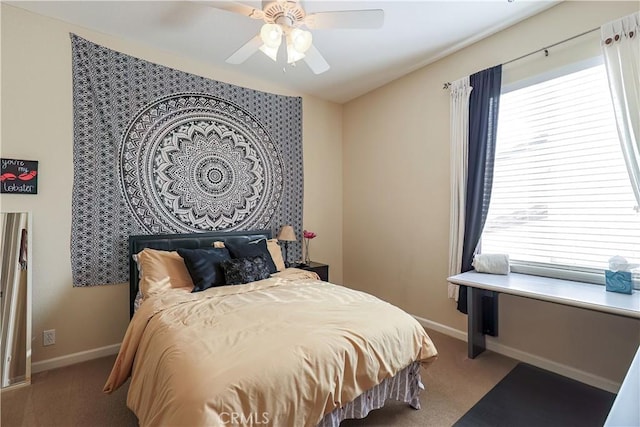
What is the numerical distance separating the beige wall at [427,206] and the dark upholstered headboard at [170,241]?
5.31ft

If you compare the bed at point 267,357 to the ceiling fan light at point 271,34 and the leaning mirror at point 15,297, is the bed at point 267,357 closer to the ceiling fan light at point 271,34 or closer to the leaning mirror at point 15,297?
the leaning mirror at point 15,297

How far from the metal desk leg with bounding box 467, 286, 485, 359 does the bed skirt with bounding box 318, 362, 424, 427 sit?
35.7 inches

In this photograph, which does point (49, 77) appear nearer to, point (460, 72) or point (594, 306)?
point (460, 72)

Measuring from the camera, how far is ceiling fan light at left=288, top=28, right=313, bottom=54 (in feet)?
6.49

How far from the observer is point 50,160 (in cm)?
247

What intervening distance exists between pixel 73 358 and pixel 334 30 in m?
3.68

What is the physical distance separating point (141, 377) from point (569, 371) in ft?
9.88

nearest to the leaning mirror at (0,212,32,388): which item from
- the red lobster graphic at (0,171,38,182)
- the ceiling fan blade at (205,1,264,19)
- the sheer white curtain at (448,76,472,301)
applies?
the red lobster graphic at (0,171,38,182)

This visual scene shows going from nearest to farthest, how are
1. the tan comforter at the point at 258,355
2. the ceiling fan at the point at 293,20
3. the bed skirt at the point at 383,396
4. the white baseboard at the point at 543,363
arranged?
the tan comforter at the point at 258,355, the bed skirt at the point at 383,396, the ceiling fan at the point at 293,20, the white baseboard at the point at 543,363

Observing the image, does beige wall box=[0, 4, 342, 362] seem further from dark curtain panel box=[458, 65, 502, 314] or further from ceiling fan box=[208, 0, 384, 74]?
dark curtain panel box=[458, 65, 502, 314]

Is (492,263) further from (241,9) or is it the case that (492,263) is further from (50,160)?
(50,160)

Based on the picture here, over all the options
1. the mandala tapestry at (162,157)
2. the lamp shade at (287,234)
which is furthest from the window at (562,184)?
the mandala tapestry at (162,157)

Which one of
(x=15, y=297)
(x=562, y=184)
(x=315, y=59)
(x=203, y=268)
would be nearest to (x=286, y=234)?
(x=203, y=268)

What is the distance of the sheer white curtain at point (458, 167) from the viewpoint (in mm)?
2887
